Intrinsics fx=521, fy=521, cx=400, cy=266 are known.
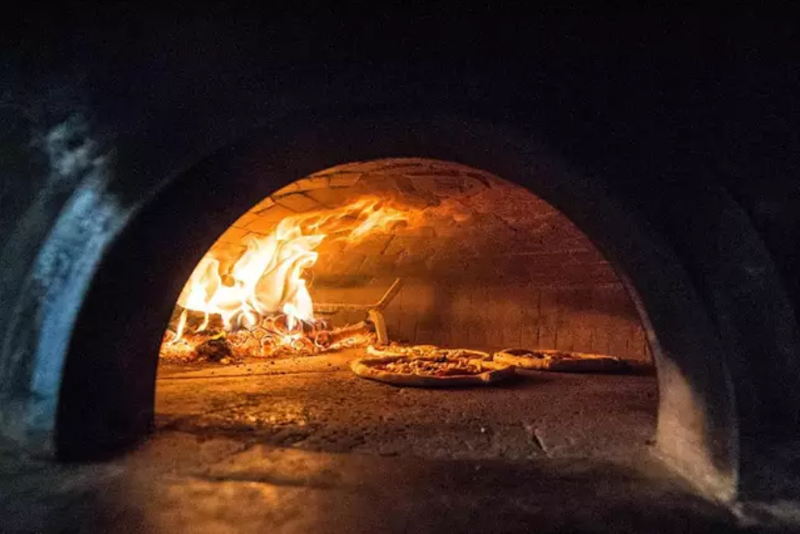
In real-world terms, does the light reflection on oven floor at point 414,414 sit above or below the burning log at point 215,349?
below

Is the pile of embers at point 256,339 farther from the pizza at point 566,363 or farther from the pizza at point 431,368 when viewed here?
the pizza at point 566,363

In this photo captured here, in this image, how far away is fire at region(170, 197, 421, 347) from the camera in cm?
499

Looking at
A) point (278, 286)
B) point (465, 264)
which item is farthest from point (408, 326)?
point (278, 286)

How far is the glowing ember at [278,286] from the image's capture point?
16.6 ft

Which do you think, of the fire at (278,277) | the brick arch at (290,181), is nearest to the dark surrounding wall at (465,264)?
the fire at (278,277)

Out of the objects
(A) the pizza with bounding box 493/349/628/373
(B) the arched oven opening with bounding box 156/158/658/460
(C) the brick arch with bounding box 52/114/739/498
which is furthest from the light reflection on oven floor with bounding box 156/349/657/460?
(C) the brick arch with bounding box 52/114/739/498

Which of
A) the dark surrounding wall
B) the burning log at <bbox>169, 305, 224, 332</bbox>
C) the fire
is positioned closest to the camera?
the dark surrounding wall

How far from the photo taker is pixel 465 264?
5.99m

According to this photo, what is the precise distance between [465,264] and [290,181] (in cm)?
369

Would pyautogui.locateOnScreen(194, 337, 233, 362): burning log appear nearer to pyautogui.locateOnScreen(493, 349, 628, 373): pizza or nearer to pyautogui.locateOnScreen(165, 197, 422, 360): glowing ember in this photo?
pyautogui.locateOnScreen(165, 197, 422, 360): glowing ember

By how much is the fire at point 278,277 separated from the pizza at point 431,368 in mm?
1270

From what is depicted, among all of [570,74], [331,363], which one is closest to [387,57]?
[570,74]

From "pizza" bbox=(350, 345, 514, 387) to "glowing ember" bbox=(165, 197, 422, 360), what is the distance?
122cm

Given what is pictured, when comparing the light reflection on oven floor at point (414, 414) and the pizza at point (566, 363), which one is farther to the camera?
the pizza at point (566, 363)
